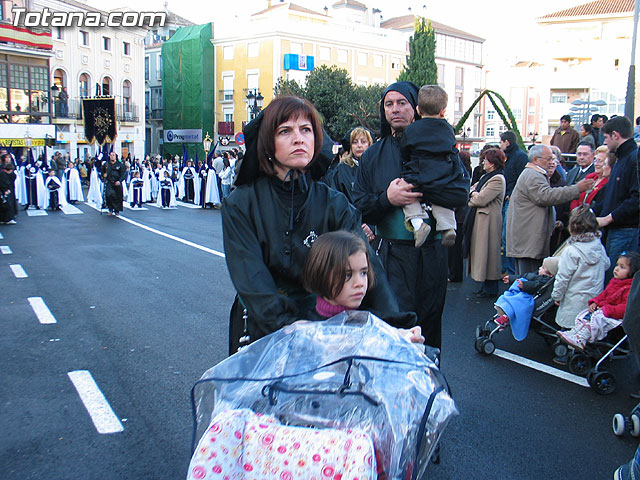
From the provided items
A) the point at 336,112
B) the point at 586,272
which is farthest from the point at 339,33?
the point at 586,272

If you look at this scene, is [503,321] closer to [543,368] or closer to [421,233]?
[543,368]

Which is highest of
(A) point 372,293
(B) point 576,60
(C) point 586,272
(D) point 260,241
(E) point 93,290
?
(B) point 576,60

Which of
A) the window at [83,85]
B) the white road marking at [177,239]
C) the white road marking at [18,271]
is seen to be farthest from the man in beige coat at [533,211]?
the window at [83,85]

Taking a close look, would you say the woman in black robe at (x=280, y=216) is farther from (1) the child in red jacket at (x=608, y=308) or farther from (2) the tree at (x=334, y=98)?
(2) the tree at (x=334, y=98)

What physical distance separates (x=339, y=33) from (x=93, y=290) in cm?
5897

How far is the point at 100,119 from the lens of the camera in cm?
2800

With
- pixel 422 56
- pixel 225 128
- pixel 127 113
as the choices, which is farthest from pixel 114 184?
pixel 225 128

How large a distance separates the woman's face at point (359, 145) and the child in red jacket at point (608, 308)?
330cm

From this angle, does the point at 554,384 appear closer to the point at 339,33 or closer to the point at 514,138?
the point at 514,138

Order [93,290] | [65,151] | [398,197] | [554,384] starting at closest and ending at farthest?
[398,197] < [554,384] < [93,290] < [65,151]

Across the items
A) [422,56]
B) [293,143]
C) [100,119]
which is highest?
[422,56]

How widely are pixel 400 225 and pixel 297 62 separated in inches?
2266

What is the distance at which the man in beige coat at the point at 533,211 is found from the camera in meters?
7.41

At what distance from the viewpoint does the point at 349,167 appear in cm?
741
